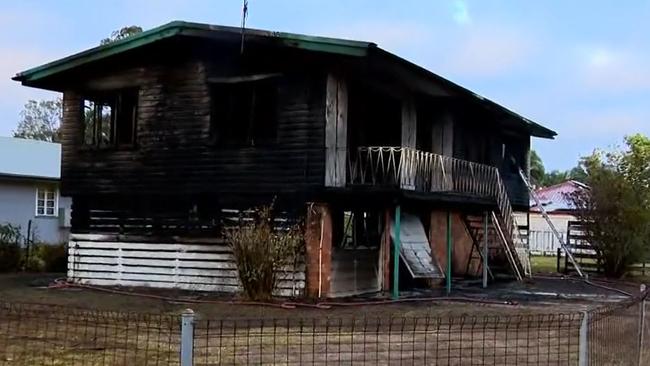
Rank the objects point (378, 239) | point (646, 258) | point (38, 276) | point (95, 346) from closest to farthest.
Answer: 1. point (95, 346)
2. point (378, 239)
3. point (38, 276)
4. point (646, 258)

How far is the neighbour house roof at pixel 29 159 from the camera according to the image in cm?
2739

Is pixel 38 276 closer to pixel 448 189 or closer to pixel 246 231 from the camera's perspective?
pixel 246 231

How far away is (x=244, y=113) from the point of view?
55.5 ft

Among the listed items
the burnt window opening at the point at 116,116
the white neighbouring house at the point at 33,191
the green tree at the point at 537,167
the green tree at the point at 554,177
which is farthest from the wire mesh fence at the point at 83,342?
the green tree at the point at 554,177

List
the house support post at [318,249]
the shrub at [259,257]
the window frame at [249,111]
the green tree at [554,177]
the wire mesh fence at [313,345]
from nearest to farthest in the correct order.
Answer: the wire mesh fence at [313,345] < the shrub at [259,257] < the house support post at [318,249] < the window frame at [249,111] < the green tree at [554,177]

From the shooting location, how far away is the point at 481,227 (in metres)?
22.0

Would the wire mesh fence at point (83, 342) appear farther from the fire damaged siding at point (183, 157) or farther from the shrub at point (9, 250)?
the shrub at point (9, 250)

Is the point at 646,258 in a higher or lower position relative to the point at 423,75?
lower

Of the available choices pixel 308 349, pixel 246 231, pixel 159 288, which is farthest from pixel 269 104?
pixel 308 349

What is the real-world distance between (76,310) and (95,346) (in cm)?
354

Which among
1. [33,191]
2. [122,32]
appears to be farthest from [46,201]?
[122,32]

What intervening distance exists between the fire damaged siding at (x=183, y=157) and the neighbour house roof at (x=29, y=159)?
921cm

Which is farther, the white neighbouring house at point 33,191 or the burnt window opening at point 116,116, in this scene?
the white neighbouring house at point 33,191

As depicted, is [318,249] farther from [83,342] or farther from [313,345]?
[313,345]
